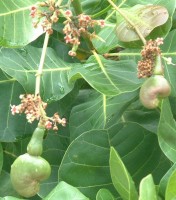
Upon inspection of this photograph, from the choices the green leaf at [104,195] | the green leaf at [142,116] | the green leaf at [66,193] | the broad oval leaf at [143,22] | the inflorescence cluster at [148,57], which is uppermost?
the broad oval leaf at [143,22]

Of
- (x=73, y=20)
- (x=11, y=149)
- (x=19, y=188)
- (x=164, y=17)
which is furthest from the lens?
(x=11, y=149)

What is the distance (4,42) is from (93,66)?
0.22 metres

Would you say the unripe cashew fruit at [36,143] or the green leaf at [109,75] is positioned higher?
the green leaf at [109,75]

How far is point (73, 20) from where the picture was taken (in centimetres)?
132

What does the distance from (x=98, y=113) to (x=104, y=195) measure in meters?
0.38

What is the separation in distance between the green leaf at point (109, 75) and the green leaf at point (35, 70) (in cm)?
5

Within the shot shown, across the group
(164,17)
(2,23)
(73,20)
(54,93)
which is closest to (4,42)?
(2,23)

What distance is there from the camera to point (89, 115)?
66.7 inches

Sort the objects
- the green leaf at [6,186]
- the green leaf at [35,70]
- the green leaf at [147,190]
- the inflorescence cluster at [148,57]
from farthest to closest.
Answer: the green leaf at [6,186]
the green leaf at [35,70]
the inflorescence cluster at [148,57]
the green leaf at [147,190]

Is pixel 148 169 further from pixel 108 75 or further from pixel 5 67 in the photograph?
pixel 5 67

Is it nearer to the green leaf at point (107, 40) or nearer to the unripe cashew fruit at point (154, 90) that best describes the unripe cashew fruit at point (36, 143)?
the unripe cashew fruit at point (154, 90)

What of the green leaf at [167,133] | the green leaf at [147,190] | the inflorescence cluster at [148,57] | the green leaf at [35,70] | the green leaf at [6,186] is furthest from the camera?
the green leaf at [6,186]

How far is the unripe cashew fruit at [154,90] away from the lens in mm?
1261

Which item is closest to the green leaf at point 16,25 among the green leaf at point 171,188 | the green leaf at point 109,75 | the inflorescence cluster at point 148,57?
the green leaf at point 109,75
